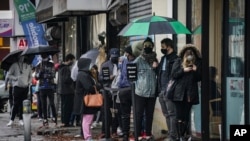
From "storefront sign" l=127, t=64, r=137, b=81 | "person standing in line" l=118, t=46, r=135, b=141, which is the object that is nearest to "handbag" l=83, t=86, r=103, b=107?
"person standing in line" l=118, t=46, r=135, b=141

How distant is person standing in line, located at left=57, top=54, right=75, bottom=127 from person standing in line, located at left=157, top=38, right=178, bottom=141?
5.51 meters

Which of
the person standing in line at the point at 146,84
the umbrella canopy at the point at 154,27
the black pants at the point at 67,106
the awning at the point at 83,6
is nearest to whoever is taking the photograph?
the umbrella canopy at the point at 154,27

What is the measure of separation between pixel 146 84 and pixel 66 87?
5406 millimetres

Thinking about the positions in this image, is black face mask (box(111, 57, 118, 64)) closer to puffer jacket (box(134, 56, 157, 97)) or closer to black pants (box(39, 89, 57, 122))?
puffer jacket (box(134, 56, 157, 97))

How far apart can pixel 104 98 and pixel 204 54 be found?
2147mm

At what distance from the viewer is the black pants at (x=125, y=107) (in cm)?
1182

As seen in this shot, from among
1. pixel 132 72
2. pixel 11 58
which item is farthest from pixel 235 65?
pixel 11 58

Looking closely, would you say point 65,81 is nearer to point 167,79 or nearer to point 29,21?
point 167,79

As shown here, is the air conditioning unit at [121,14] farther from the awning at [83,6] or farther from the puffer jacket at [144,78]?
the puffer jacket at [144,78]

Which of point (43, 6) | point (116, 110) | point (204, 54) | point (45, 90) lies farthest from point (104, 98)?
point (43, 6)

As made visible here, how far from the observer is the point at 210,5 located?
11.2 m

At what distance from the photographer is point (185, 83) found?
10070mm

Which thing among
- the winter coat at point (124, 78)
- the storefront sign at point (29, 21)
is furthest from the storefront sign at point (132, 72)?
the storefront sign at point (29, 21)

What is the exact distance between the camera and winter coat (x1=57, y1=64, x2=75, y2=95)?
16.2 m
